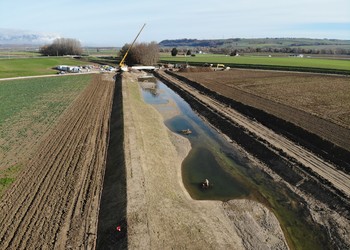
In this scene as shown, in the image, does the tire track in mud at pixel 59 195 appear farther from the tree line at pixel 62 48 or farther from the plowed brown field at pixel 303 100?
the tree line at pixel 62 48

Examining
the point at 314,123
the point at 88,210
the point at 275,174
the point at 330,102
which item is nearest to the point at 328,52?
the point at 330,102

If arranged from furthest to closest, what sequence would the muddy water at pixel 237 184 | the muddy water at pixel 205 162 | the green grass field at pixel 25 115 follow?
the green grass field at pixel 25 115
the muddy water at pixel 205 162
the muddy water at pixel 237 184

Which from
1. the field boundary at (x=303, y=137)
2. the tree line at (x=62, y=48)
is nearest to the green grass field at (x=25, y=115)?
the field boundary at (x=303, y=137)

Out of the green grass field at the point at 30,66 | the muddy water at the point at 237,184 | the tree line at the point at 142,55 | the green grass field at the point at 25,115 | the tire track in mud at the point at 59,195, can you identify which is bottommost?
the muddy water at the point at 237,184

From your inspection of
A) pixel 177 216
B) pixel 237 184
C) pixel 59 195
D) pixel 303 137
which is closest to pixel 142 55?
pixel 303 137

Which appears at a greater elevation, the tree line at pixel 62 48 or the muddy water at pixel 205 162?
the tree line at pixel 62 48

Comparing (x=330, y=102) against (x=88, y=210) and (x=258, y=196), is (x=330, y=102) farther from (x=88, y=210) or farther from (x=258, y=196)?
(x=88, y=210)
